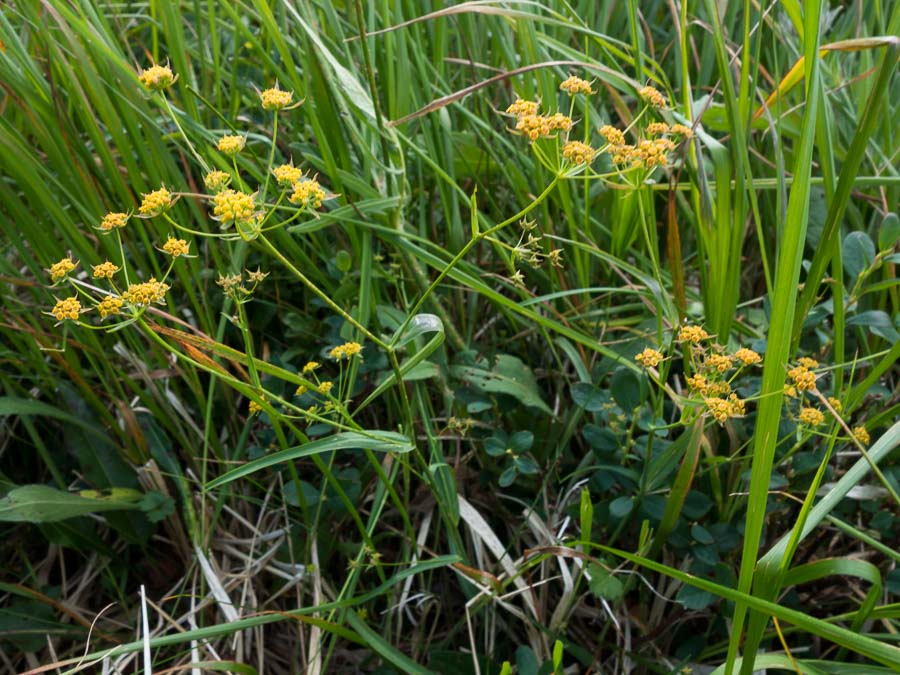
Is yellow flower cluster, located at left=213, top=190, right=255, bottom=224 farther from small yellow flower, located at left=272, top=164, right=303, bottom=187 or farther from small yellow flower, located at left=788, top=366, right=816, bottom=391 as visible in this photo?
small yellow flower, located at left=788, top=366, right=816, bottom=391

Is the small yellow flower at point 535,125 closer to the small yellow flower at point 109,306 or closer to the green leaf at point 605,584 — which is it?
the small yellow flower at point 109,306

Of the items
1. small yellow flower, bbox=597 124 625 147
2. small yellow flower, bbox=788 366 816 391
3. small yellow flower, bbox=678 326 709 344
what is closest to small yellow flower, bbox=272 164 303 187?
small yellow flower, bbox=597 124 625 147

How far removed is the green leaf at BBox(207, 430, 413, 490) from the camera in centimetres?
95

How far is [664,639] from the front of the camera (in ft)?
3.96

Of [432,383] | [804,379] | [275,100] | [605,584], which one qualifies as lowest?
[605,584]

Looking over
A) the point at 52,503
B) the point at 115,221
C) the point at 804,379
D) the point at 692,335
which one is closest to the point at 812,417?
the point at 804,379

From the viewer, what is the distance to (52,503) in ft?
3.99

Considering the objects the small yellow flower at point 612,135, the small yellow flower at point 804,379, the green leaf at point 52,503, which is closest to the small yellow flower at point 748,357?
the small yellow flower at point 804,379

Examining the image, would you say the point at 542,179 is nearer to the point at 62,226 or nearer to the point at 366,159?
the point at 366,159

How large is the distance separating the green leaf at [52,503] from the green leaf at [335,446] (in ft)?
1.29

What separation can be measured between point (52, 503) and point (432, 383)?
0.59 m

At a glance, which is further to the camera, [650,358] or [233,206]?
[650,358]

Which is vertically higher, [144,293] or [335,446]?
[144,293]

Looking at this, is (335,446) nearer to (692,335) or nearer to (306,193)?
(306,193)
